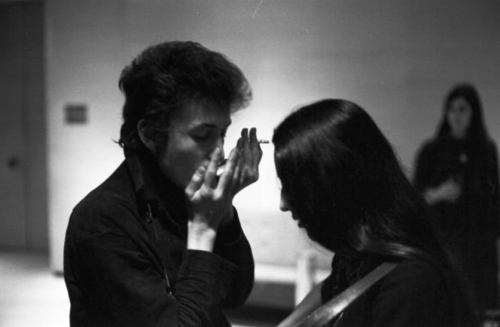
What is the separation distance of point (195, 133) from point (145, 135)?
61 millimetres

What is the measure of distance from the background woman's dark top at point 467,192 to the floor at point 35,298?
12.3 inches

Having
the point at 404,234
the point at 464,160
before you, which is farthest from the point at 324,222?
the point at 464,160

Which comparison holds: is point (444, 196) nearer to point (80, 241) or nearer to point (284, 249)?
point (284, 249)

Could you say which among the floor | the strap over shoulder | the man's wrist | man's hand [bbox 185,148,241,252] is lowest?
the floor

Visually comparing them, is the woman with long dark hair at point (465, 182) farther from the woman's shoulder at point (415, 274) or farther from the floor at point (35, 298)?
the floor at point (35, 298)

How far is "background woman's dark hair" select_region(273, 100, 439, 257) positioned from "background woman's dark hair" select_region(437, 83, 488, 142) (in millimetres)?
255

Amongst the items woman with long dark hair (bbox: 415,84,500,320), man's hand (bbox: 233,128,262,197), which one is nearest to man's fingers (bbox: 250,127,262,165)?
man's hand (bbox: 233,128,262,197)

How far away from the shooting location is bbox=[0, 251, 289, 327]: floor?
0.76 metres

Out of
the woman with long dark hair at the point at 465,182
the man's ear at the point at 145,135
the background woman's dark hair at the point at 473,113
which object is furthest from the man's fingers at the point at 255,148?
the background woman's dark hair at the point at 473,113

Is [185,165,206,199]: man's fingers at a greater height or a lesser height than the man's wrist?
greater

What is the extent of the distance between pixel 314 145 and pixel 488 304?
0.61 m

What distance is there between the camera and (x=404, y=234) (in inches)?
22.0

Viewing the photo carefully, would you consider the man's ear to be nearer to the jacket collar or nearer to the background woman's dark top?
the jacket collar

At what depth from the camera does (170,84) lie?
526mm
